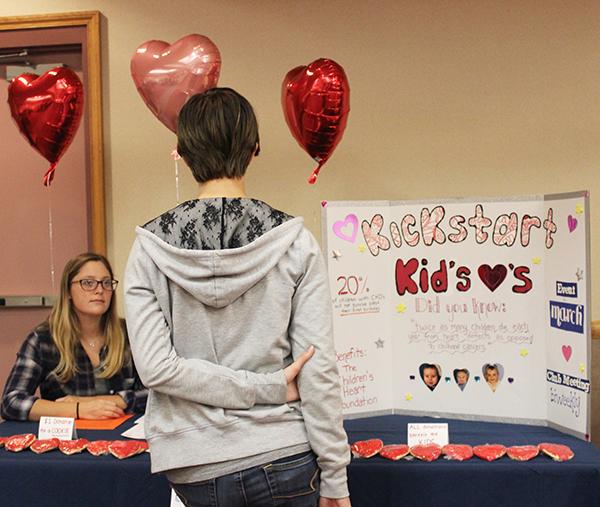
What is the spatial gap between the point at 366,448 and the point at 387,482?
11 centimetres

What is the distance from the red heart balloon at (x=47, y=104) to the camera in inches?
97.9

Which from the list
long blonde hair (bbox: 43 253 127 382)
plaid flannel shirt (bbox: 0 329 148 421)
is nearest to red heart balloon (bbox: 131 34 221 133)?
long blonde hair (bbox: 43 253 127 382)

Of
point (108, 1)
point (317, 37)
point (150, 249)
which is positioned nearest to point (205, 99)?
point (150, 249)

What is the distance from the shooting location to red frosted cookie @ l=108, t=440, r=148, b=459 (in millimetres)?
1898

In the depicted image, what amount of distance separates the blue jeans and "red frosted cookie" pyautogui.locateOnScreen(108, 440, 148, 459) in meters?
0.63

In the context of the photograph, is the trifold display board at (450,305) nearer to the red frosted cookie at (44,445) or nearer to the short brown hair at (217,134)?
the red frosted cookie at (44,445)

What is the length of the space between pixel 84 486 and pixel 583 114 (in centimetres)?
230

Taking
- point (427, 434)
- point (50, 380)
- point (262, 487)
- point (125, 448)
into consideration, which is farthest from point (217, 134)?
point (50, 380)

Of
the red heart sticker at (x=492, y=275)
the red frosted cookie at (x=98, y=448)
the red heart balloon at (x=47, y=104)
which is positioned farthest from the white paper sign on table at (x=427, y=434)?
the red heart balloon at (x=47, y=104)

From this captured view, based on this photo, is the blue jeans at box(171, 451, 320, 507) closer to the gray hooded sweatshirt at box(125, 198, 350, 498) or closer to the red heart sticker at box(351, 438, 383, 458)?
the gray hooded sweatshirt at box(125, 198, 350, 498)

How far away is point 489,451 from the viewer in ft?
6.23

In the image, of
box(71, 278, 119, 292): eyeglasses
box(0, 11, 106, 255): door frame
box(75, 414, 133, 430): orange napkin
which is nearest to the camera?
box(75, 414, 133, 430): orange napkin

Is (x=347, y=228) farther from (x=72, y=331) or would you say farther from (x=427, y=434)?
(x=72, y=331)

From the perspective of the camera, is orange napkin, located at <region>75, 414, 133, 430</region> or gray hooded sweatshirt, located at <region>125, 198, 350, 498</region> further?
orange napkin, located at <region>75, 414, 133, 430</region>
